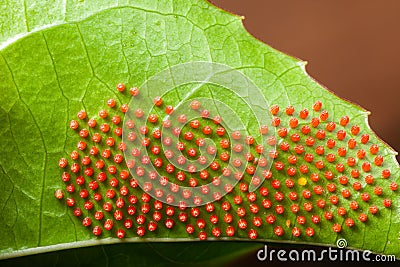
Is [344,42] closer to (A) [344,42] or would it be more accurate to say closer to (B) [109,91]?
(A) [344,42]

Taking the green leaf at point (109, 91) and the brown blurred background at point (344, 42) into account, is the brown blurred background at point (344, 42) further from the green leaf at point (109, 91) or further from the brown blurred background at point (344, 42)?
the green leaf at point (109, 91)

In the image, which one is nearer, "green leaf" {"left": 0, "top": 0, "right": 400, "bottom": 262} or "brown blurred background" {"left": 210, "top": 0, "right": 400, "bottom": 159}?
"green leaf" {"left": 0, "top": 0, "right": 400, "bottom": 262}

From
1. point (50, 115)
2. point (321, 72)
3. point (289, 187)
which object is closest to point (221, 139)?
point (289, 187)

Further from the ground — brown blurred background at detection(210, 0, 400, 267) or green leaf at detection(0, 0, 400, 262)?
brown blurred background at detection(210, 0, 400, 267)

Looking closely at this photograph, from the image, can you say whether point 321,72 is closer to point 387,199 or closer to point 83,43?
point 387,199

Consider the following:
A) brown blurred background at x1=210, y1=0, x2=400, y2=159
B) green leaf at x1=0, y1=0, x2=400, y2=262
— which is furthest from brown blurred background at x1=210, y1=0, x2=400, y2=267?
green leaf at x1=0, y1=0, x2=400, y2=262

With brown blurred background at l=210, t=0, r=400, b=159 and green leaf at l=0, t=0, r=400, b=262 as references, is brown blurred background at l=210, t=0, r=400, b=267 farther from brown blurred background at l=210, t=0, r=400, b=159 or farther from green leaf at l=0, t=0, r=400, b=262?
green leaf at l=0, t=0, r=400, b=262
